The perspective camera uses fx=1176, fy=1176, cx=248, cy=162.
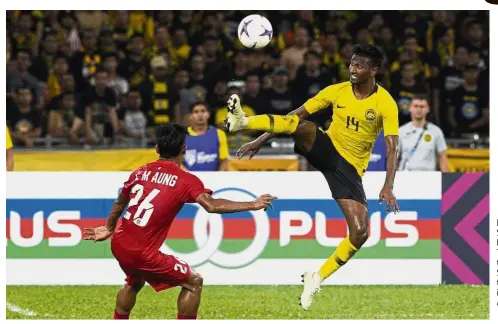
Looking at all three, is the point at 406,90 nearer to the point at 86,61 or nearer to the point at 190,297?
the point at 86,61

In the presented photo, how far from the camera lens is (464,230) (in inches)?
592

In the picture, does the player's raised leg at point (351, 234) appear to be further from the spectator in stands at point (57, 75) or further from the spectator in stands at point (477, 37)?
the spectator in stands at point (57, 75)

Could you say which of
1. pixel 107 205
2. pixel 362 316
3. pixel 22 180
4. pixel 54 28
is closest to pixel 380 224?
pixel 362 316

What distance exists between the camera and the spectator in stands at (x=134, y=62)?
18641mm

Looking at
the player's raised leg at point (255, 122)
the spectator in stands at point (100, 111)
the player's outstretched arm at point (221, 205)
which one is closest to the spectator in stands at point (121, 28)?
the spectator in stands at point (100, 111)

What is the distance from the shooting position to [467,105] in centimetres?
1786

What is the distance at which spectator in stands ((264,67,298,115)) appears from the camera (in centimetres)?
1727

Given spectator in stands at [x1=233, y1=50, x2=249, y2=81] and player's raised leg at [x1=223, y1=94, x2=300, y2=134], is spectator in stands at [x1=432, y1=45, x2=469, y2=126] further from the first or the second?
player's raised leg at [x1=223, y1=94, x2=300, y2=134]

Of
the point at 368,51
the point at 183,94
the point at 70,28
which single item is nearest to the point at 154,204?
the point at 368,51

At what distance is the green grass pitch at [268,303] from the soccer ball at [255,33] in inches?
122

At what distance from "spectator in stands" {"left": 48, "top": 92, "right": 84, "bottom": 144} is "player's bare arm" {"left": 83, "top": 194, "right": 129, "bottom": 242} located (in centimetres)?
643

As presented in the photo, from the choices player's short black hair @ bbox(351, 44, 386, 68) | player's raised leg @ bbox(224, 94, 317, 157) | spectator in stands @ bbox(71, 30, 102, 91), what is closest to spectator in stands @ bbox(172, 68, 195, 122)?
spectator in stands @ bbox(71, 30, 102, 91)

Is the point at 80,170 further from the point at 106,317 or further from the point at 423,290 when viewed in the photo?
the point at 423,290

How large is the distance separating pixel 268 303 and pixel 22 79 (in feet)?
21.1
